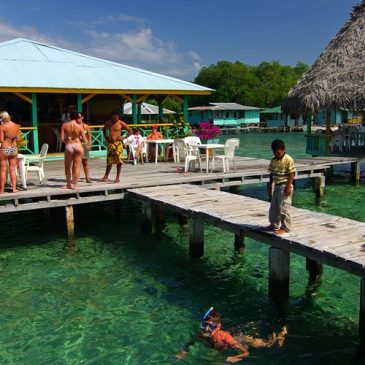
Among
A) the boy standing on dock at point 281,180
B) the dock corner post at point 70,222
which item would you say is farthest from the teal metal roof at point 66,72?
the boy standing on dock at point 281,180

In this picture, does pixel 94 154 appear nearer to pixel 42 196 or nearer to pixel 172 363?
pixel 42 196

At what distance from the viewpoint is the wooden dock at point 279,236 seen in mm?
5590

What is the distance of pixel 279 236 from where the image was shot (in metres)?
6.30

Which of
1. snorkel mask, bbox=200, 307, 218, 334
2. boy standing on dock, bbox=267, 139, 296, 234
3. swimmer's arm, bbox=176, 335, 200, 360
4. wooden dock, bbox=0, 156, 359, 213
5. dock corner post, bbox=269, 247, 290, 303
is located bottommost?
swimmer's arm, bbox=176, 335, 200, 360

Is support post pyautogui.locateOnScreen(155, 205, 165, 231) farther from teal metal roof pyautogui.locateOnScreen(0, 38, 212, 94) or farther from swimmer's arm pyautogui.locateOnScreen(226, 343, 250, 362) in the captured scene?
teal metal roof pyautogui.locateOnScreen(0, 38, 212, 94)

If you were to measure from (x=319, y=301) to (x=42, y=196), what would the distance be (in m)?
5.35

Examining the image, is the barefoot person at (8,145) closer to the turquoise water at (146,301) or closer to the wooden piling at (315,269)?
the turquoise water at (146,301)

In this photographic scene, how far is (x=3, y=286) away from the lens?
744cm

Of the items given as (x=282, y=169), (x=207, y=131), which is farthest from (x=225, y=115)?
(x=282, y=169)

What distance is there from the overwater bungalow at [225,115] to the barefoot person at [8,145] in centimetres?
4993

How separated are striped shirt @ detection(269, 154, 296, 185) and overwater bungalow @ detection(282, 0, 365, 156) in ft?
35.3

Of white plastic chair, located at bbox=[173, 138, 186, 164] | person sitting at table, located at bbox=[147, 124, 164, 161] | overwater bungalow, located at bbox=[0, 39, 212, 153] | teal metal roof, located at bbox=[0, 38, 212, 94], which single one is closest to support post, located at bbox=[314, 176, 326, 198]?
white plastic chair, located at bbox=[173, 138, 186, 164]

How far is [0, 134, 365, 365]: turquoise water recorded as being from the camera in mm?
5512

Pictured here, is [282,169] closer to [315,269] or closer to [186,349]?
[315,269]
